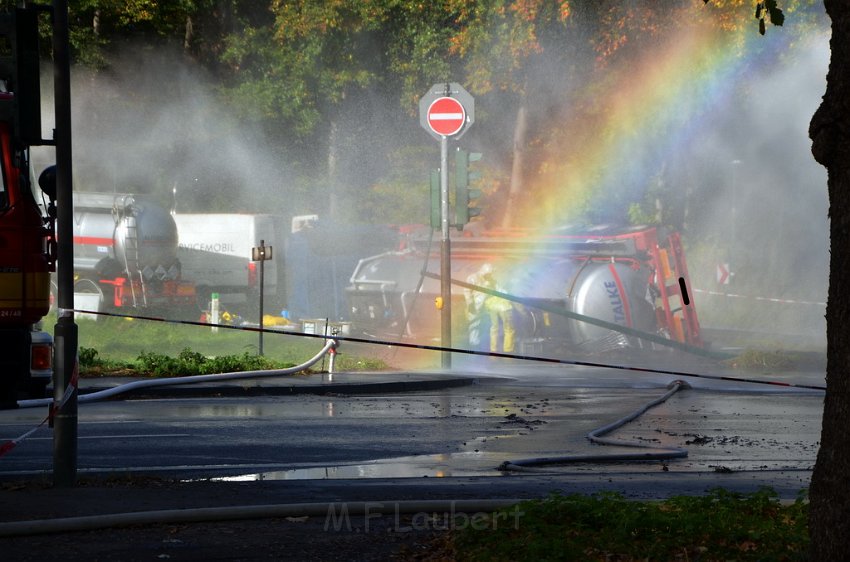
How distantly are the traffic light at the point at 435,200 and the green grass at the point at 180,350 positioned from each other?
8.44 ft

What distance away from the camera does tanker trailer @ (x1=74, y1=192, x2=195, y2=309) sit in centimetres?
3534

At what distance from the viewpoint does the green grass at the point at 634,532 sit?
600cm

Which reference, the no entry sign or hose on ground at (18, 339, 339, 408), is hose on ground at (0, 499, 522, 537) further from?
the no entry sign

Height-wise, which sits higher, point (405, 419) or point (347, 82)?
point (347, 82)

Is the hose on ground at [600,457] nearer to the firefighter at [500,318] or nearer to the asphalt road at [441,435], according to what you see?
the asphalt road at [441,435]

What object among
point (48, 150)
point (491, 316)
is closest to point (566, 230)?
point (491, 316)

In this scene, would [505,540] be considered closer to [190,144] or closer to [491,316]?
[491,316]

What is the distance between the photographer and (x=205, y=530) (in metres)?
7.00

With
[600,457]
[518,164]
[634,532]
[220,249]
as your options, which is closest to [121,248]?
[220,249]

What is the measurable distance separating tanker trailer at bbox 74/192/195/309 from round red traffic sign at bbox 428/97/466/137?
15977 millimetres

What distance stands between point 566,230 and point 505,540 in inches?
797

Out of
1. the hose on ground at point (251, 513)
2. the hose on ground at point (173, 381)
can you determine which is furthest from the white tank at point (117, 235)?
the hose on ground at point (251, 513)

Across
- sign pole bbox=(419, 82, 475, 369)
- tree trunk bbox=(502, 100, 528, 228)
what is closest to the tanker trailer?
tree trunk bbox=(502, 100, 528, 228)

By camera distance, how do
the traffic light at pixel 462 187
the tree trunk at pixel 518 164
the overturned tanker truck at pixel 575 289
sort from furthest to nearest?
1. the tree trunk at pixel 518 164
2. the overturned tanker truck at pixel 575 289
3. the traffic light at pixel 462 187
